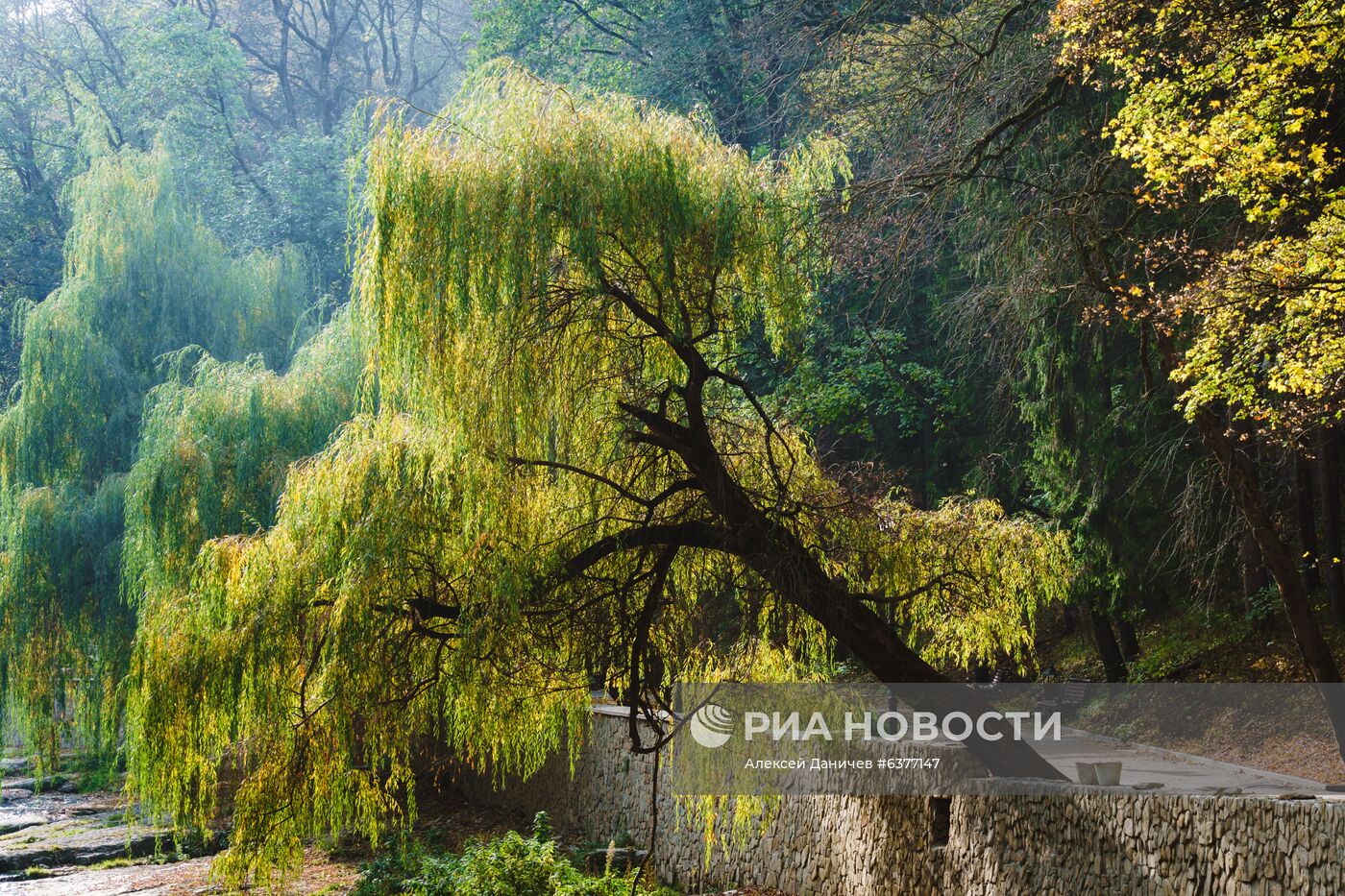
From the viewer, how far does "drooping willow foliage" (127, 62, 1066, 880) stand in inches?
281

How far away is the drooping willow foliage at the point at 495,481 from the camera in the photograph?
23.4 ft

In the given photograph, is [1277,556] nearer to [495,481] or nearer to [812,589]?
[812,589]

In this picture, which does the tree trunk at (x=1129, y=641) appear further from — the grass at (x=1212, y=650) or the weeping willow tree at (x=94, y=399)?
the weeping willow tree at (x=94, y=399)

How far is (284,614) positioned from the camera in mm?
7418

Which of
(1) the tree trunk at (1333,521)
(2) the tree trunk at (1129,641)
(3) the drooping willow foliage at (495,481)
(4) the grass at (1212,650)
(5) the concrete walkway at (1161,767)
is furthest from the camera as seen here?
(2) the tree trunk at (1129,641)

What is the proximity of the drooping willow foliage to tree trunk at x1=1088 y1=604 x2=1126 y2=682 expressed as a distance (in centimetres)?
941

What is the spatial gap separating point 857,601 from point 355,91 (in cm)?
3089

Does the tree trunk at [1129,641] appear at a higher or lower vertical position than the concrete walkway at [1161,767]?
higher

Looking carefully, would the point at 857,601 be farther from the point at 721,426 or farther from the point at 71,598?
the point at 71,598

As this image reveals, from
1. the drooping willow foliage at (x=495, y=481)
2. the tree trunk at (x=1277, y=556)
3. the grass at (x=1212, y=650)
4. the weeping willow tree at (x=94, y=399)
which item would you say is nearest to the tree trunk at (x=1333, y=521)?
the grass at (x=1212, y=650)

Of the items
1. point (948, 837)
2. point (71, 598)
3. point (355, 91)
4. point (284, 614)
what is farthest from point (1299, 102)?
point (355, 91)

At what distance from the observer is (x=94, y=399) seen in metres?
14.9

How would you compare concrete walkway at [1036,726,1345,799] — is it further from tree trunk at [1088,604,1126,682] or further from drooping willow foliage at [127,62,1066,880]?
drooping willow foliage at [127,62,1066,880]

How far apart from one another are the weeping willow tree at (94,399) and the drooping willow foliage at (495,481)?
6153 mm
